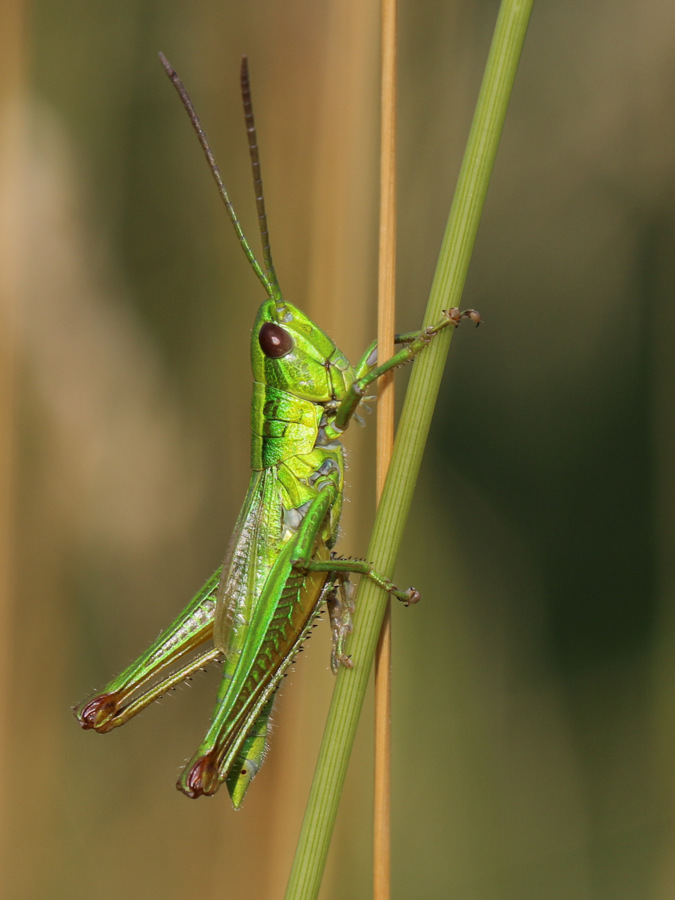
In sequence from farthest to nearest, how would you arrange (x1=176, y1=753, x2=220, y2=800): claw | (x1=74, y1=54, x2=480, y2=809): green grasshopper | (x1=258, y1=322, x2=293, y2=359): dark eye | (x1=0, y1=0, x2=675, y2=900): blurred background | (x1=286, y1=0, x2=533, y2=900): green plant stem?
1. (x1=0, y1=0, x2=675, y2=900): blurred background
2. (x1=258, y1=322, x2=293, y2=359): dark eye
3. (x1=74, y1=54, x2=480, y2=809): green grasshopper
4. (x1=176, y1=753, x2=220, y2=800): claw
5. (x1=286, y1=0, x2=533, y2=900): green plant stem

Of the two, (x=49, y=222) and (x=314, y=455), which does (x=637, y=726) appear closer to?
(x=314, y=455)

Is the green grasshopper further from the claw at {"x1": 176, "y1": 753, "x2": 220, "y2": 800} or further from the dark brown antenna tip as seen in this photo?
the dark brown antenna tip

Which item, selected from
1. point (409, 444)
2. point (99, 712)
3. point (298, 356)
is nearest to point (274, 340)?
point (298, 356)

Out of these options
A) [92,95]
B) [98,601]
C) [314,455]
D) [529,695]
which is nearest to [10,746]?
[98,601]

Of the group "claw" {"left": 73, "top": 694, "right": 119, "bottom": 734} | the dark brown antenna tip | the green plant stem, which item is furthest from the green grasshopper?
the green plant stem

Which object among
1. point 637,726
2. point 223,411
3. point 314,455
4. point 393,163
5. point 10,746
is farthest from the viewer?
point 223,411

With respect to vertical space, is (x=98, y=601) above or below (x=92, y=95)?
below

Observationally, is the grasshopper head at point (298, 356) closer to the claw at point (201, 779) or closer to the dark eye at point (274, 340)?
the dark eye at point (274, 340)
